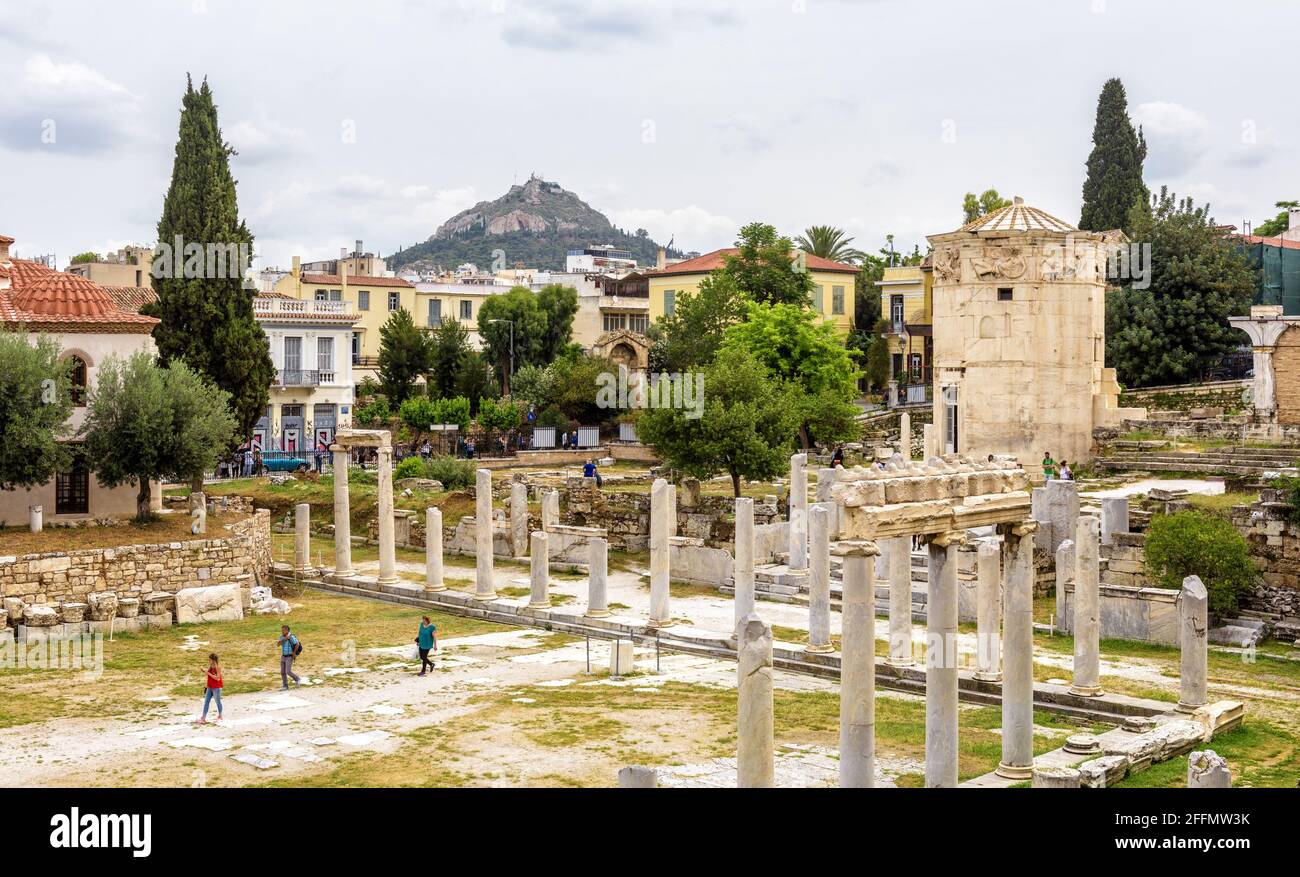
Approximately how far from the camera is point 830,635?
25.7 meters

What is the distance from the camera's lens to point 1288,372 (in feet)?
141

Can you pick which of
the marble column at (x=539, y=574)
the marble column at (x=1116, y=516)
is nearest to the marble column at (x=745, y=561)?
the marble column at (x=539, y=574)

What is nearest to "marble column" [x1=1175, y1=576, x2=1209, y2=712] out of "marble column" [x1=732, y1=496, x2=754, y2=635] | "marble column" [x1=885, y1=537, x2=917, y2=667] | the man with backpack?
"marble column" [x1=885, y1=537, x2=917, y2=667]

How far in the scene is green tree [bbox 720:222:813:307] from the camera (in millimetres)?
63906

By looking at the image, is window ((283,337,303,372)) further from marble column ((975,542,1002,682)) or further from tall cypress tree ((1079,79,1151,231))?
marble column ((975,542,1002,682))

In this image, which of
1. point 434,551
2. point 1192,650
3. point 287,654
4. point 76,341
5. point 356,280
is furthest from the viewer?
point 356,280

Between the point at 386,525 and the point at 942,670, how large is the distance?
1908 cm

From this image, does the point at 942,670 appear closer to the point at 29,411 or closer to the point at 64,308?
the point at 29,411

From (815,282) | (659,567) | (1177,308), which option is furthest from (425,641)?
(815,282)

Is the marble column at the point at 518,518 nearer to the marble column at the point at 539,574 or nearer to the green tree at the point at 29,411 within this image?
the marble column at the point at 539,574

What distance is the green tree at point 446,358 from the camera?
2534 inches

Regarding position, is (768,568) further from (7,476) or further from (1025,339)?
(7,476)

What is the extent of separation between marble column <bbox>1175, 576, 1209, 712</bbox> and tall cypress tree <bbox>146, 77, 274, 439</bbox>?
3202cm
